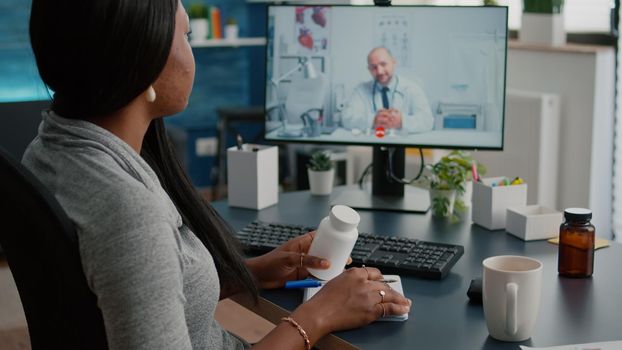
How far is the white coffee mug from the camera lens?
51.3 inches

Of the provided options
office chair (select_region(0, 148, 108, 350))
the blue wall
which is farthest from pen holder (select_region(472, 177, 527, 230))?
the blue wall

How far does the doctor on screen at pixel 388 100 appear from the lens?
2135mm

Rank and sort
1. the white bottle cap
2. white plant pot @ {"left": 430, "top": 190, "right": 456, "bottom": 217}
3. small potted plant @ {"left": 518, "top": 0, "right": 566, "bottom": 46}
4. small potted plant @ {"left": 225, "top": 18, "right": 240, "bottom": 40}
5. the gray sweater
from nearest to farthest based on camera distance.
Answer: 1. the gray sweater
2. the white bottle cap
3. white plant pot @ {"left": 430, "top": 190, "right": 456, "bottom": 217}
4. small potted plant @ {"left": 518, "top": 0, "right": 566, "bottom": 46}
5. small potted plant @ {"left": 225, "top": 18, "right": 240, "bottom": 40}

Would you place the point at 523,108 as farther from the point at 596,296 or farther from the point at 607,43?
the point at 596,296

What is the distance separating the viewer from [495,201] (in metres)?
1.94

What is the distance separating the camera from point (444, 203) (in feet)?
6.79

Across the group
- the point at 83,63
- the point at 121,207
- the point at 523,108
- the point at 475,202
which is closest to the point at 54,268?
the point at 121,207

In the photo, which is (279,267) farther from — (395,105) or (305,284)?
(395,105)

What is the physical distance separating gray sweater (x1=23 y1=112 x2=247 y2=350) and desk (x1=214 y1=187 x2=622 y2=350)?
0.33 m

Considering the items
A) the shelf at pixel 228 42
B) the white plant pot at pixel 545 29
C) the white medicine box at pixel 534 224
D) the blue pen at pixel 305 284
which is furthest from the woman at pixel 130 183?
the shelf at pixel 228 42

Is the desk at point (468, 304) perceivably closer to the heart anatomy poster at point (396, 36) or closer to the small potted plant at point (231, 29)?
the heart anatomy poster at point (396, 36)

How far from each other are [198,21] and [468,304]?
12.5 feet

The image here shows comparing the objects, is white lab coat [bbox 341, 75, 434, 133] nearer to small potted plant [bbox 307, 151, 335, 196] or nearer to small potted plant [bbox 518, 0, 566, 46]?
small potted plant [bbox 307, 151, 335, 196]

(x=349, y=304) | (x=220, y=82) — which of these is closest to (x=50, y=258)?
(x=349, y=304)
